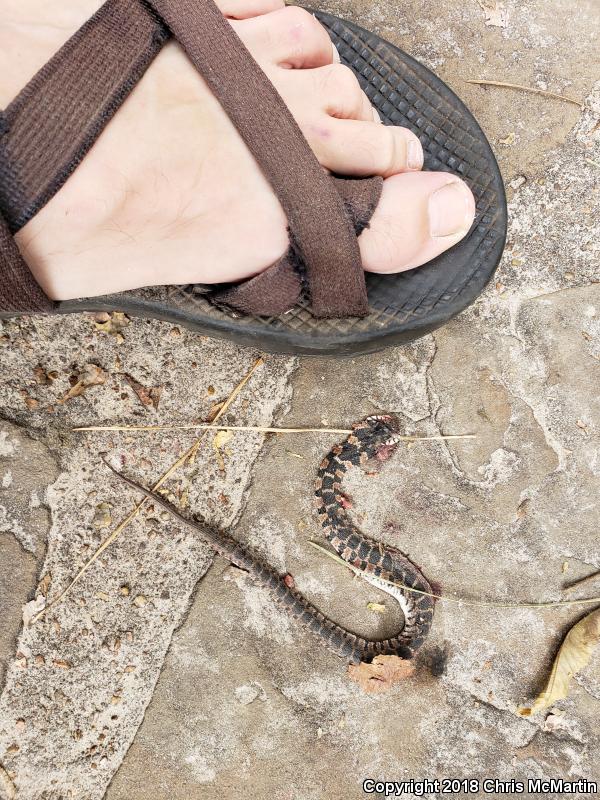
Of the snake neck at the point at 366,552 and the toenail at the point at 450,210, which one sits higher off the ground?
the toenail at the point at 450,210

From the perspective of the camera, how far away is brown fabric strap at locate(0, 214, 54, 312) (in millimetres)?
1140

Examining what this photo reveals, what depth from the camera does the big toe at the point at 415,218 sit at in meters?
1.39

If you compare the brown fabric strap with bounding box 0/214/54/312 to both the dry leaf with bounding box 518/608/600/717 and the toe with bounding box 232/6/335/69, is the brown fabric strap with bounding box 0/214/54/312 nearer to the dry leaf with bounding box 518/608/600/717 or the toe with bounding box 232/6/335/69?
the toe with bounding box 232/6/335/69

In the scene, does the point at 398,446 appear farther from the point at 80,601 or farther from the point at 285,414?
the point at 80,601

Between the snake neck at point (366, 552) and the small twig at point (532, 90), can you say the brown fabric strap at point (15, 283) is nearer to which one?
the snake neck at point (366, 552)

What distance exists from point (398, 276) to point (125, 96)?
0.68 m

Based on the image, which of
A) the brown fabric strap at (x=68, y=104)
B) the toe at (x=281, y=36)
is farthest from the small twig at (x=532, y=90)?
the brown fabric strap at (x=68, y=104)

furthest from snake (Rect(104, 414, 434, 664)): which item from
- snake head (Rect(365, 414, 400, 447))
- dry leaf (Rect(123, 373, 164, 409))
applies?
dry leaf (Rect(123, 373, 164, 409))

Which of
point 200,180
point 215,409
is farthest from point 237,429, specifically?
point 200,180

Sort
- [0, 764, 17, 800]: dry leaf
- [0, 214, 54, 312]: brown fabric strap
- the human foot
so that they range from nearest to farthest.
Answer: [0, 214, 54, 312]: brown fabric strap < the human foot < [0, 764, 17, 800]: dry leaf

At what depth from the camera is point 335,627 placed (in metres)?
1.66

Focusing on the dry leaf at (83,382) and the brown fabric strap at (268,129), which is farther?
the dry leaf at (83,382)

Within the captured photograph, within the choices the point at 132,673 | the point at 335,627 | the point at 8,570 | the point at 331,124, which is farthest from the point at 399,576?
the point at 331,124

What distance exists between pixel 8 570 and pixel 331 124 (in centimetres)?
131
